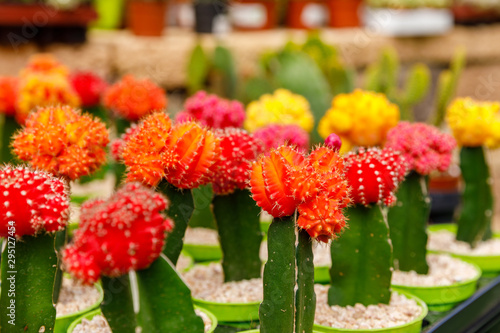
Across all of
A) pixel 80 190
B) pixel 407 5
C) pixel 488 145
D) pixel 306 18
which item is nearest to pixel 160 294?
pixel 488 145

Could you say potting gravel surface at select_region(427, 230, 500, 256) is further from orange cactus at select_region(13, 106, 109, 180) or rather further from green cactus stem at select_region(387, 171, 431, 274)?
orange cactus at select_region(13, 106, 109, 180)

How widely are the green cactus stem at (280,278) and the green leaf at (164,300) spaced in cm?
10

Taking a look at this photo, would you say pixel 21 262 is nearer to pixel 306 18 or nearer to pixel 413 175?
pixel 413 175

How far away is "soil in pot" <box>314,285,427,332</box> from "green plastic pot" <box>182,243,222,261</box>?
0.32 metres

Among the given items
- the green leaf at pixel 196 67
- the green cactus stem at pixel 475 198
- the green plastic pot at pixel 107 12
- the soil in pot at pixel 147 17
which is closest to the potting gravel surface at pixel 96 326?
the green cactus stem at pixel 475 198

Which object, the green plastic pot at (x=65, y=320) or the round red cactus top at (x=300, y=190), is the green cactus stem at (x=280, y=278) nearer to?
the round red cactus top at (x=300, y=190)

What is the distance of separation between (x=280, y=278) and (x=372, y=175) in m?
0.25

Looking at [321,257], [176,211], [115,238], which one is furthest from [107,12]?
[115,238]

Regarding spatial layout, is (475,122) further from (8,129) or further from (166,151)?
(8,129)

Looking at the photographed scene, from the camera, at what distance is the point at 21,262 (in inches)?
30.0

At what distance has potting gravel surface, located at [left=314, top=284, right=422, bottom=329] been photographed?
3.14 ft

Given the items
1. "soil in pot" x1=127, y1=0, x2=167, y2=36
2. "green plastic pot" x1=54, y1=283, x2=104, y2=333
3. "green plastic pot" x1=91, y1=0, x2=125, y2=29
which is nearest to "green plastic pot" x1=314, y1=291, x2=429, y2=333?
"green plastic pot" x1=54, y1=283, x2=104, y2=333

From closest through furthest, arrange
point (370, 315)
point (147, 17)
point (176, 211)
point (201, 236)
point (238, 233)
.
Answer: point (176, 211) → point (370, 315) → point (238, 233) → point (201, 236) → point (147, 17)

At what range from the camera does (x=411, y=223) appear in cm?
120
